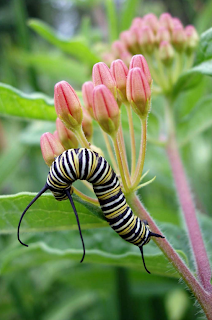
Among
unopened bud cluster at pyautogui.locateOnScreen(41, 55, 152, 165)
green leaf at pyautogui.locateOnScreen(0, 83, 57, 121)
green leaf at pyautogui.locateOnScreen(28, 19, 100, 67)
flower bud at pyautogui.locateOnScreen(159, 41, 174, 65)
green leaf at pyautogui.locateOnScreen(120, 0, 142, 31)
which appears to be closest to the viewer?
unopened bud cluster at pyautogui.locateOnScreen(41, 55, 152, 165)

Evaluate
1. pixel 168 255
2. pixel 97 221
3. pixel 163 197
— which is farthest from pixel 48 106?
pixel 163 197

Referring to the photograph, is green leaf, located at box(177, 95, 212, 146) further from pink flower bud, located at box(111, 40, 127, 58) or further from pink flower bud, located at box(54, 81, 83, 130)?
pink flower bud, located at box(54, 81, 83, 130)

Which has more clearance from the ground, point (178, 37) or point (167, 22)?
point (167, 22)

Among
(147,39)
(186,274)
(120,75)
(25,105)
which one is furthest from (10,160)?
(186,274)

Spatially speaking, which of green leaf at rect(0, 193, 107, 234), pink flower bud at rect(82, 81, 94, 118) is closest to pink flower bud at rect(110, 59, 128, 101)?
pink flower bud at rect(82, 81, 94, 118)

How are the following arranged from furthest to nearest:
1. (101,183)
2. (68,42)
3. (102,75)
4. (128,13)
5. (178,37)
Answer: (128,13), (68,42), (178,37), (102,75), (101,183)

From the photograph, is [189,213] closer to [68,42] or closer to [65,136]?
[65,136]

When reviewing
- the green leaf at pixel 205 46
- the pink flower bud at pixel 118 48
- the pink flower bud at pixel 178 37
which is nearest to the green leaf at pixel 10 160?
the pink flower bud at pixel 118 48

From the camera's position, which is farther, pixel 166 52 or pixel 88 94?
pixel 166 52
